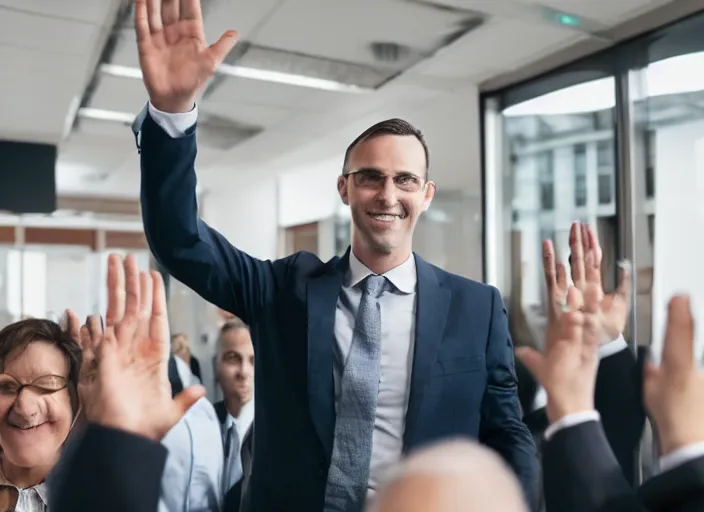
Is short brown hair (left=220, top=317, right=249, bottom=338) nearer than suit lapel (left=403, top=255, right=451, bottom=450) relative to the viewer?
No

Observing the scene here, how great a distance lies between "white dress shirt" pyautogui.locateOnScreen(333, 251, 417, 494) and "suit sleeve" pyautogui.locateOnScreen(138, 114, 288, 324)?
154mm

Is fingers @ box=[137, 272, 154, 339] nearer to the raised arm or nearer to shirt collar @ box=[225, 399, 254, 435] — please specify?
the raised arm

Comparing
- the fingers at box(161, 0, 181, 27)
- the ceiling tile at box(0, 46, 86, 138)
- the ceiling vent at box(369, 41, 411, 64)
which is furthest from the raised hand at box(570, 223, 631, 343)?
the ceiling tile at box(0, 46, 86, 138)

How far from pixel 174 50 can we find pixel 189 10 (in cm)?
7

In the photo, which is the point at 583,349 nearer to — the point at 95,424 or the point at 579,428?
the point at 579,428

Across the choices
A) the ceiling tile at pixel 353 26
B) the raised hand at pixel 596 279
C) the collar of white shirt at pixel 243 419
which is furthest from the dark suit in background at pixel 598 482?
the ceiling tile at pixel 353 26

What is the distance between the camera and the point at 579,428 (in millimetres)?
589

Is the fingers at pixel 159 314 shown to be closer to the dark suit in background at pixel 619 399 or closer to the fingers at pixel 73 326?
the dark suit in background at pixel 619 399

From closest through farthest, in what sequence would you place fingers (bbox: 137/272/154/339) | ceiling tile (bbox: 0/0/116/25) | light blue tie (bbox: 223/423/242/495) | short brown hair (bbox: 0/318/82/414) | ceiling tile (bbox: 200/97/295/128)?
fingers (bbox: 137/272/154/339) → short brown hair (bbox: 0/318/82/414) → light blue tie (bbox: 223/423/242/495) → ceiling tile (bbox: 0/0/116/25) → ceiling tile (bbox: 200/97/295/128)

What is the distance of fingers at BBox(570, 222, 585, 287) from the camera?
0.92m

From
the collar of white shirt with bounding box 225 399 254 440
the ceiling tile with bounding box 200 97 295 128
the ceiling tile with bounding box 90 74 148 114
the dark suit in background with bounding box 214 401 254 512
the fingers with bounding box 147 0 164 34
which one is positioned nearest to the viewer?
→ the fingers with bounding box 147 0 164 34

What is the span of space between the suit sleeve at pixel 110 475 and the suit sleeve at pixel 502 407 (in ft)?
2.86

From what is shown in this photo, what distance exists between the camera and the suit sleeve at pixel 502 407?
4.09ft

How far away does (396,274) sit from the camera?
138cm
